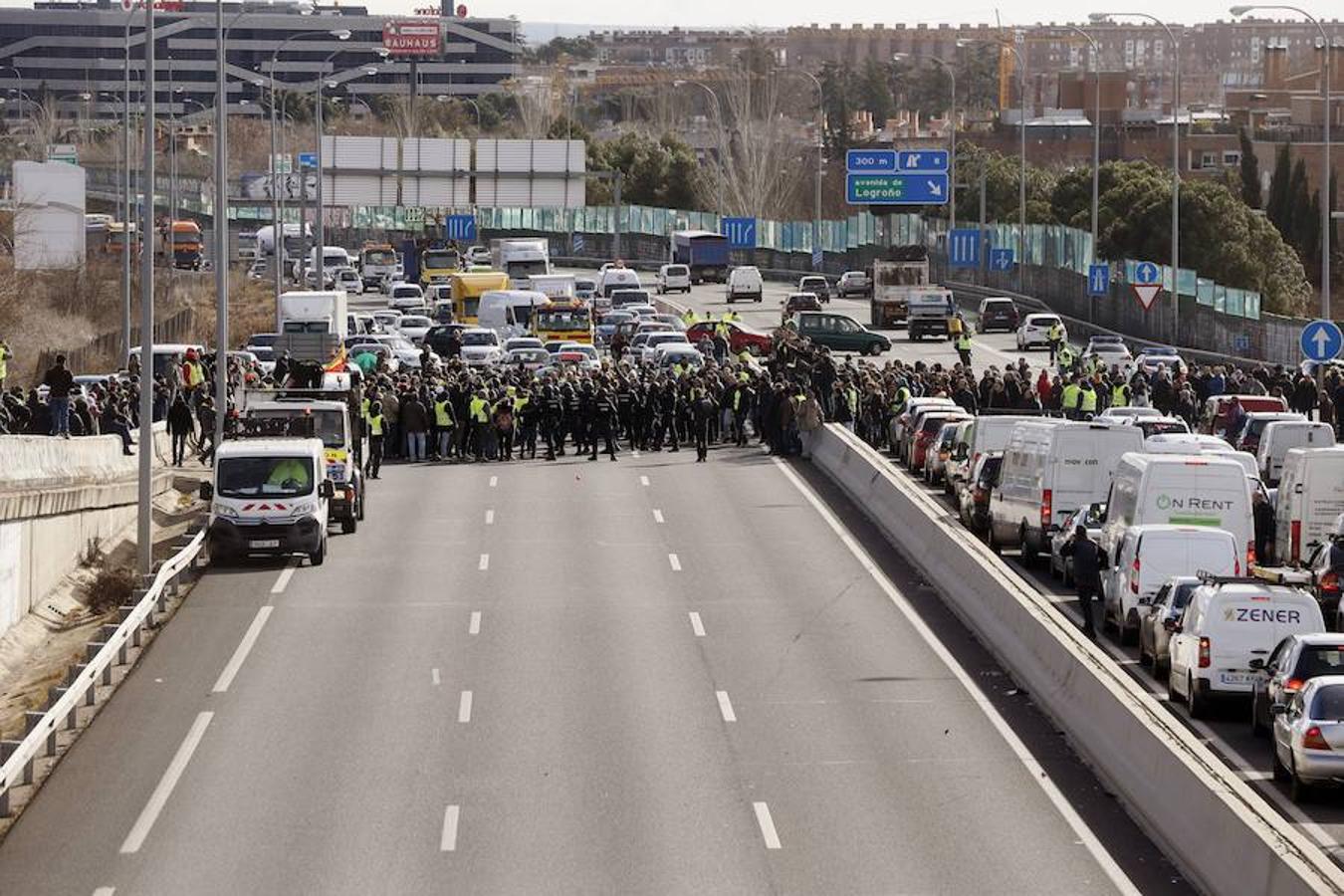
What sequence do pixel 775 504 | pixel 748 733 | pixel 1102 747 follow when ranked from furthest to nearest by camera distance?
1. pixel 775 504
2. pixel 748 733
3. pixel 1102 747

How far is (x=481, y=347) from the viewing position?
71.9 m

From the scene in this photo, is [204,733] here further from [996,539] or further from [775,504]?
[775,504]

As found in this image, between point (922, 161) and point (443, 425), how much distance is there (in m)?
51.1

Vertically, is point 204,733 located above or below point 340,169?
below

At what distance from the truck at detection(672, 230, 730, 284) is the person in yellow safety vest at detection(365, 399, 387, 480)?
6293cm

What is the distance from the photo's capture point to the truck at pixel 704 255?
110m

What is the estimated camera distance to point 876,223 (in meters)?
116

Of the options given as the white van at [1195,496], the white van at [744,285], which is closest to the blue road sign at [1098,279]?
the white van at [744,285]

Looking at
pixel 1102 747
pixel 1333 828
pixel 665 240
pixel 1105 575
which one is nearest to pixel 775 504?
pixel 1105 575

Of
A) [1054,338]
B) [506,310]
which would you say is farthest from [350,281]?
[1054,338]

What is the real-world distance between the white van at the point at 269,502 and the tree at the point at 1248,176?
3682 inches

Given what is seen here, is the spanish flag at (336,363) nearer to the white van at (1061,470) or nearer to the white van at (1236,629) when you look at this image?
the white van at (1061,470)

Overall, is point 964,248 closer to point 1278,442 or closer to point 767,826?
point 1278,442

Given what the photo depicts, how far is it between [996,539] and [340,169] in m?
72.1
